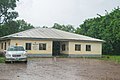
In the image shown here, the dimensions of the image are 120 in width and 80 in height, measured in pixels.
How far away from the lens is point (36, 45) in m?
41.8

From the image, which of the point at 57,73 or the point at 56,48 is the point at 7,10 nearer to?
the point at 56,48

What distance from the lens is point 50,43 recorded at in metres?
42.3

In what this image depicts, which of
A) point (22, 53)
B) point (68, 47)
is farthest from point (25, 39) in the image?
point (22, 53)

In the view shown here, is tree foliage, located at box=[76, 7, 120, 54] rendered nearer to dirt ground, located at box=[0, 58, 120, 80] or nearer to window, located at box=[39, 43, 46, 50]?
window, located at box=[39, 43, 46, 50]

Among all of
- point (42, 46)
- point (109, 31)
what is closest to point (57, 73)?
point (42, 46)

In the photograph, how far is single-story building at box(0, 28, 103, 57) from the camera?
135 feet

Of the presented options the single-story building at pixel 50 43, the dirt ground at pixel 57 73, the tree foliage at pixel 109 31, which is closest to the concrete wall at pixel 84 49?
the single-story building at pixel 50 43

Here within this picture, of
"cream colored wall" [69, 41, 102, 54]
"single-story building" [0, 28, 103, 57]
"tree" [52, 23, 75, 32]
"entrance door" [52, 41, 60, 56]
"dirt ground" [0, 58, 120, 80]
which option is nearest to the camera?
"dirt ground" [0, 58, 120, 80]

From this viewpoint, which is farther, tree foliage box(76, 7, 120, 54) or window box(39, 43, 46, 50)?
tree foliage box(76, 7, 120, 54)

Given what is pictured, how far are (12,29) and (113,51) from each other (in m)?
20.8

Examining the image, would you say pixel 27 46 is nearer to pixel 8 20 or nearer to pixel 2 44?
pixel 2 44

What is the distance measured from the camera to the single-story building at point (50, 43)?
41.1 metres

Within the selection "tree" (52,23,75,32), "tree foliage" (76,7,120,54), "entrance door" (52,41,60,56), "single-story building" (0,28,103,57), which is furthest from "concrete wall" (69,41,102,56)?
"tree" (52,23,75,32)

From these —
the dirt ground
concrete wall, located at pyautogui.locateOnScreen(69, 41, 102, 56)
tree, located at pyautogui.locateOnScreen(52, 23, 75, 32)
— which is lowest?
the dirt ground
